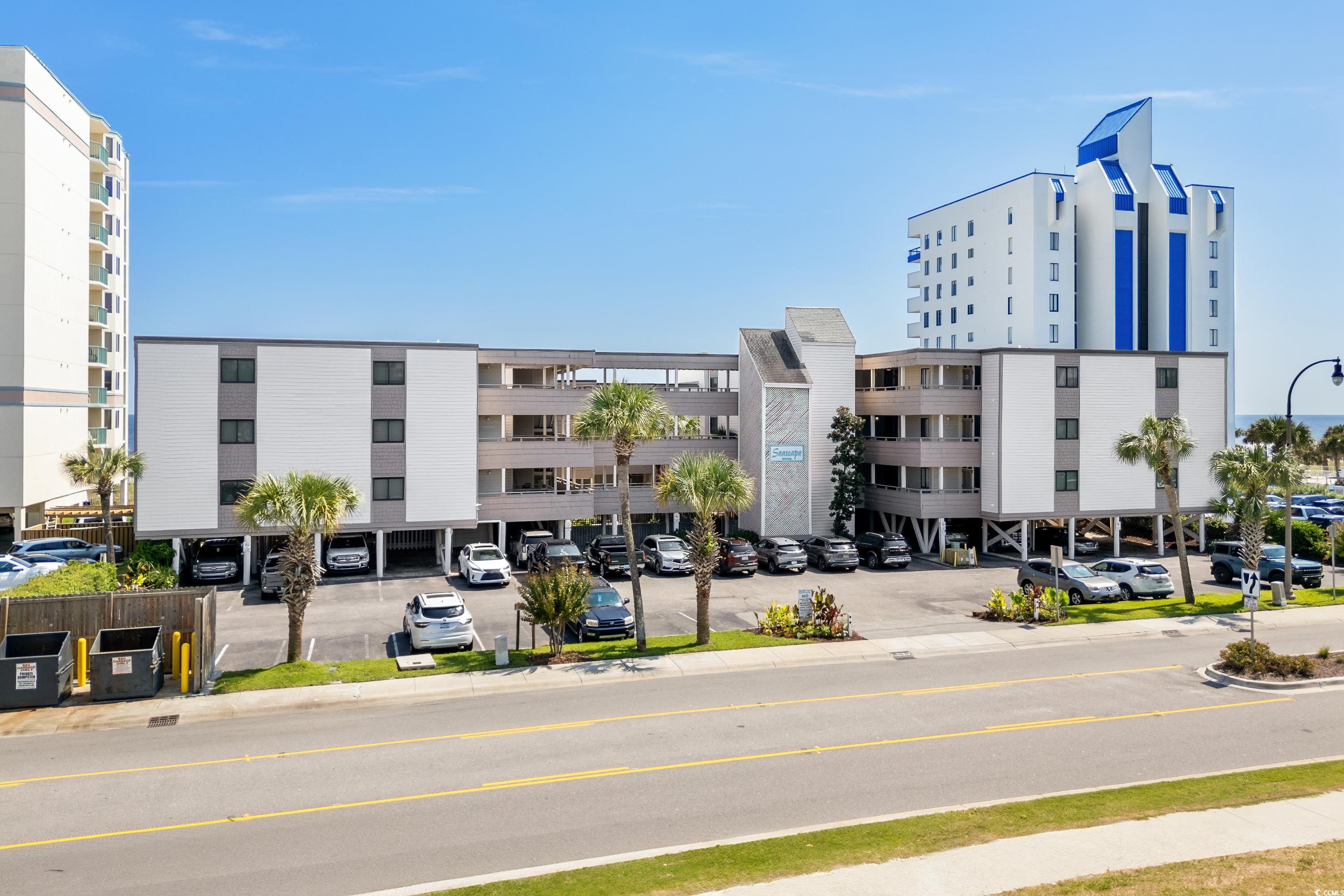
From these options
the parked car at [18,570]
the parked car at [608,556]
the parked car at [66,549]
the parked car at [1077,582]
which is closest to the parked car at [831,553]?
the parked car at [1077,582]

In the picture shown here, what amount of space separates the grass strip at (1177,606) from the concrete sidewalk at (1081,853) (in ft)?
55.4

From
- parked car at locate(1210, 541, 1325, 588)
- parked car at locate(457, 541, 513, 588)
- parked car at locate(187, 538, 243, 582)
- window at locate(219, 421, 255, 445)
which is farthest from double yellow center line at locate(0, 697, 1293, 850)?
window at locate(219, 421, 255, 445)

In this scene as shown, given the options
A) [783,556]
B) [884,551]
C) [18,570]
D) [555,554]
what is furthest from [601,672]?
[18,570]

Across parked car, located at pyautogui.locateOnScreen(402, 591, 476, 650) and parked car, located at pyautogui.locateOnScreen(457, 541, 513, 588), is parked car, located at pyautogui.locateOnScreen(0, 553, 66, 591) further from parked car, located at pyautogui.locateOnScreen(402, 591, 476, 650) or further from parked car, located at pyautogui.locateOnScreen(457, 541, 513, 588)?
parked car, located at pyautogui.locateOnScreen(402, 591, 476, 650)

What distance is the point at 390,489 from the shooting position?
40844mm

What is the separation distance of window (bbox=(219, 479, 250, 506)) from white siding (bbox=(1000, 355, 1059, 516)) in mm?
35307

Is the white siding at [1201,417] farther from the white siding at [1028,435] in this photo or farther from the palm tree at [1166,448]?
the palm tree at [1166,448]

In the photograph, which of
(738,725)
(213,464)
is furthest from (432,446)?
(738,725)

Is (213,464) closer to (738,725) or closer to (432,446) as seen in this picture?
(432,446)

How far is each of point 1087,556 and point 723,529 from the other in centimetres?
1904

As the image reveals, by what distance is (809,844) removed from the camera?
12.5 meters

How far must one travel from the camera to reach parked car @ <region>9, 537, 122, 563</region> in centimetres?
4038

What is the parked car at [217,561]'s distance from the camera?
124 ft

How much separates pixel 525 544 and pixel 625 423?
18051 millimetres
